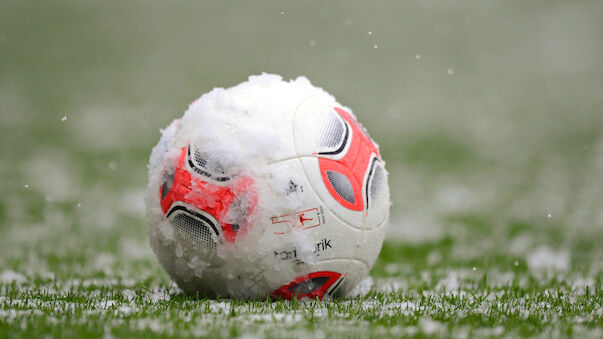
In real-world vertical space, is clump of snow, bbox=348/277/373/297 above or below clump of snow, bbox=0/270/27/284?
below

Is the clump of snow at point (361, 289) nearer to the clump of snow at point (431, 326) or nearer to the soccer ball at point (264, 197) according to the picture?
the soccer ball at point (264, 197)

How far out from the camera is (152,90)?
893 inches

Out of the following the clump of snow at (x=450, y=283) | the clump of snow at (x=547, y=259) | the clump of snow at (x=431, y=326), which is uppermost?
Answer: the clump of snow at (x=547, y=259)

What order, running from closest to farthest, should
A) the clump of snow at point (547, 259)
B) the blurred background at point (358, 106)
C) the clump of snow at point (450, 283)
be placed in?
the clump of snow at point (450, 283), the clump of snow at point (547, 259), the blurred background at point (358, 106)

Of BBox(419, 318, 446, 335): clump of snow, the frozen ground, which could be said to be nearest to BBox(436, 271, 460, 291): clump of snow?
the frozen ground

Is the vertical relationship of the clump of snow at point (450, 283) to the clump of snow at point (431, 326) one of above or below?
above

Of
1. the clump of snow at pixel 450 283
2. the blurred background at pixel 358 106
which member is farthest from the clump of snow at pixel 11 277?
the clump of snow at pixel 450 283

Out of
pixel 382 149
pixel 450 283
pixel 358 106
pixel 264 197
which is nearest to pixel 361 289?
pixel 450 283

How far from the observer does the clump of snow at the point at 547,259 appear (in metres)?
6.93

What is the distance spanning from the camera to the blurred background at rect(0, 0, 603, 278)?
27.6 ft

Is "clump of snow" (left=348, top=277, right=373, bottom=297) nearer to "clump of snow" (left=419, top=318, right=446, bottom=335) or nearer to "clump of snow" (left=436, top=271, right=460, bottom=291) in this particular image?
"clump of snow" (left=436, top=271, right=460, bottom=291)

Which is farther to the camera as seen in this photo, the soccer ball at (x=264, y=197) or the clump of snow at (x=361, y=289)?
the clump of snow at (x=361, y=289)

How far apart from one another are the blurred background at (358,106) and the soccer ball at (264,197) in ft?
4.97

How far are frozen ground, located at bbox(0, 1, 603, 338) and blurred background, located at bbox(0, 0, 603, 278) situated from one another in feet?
0.24
